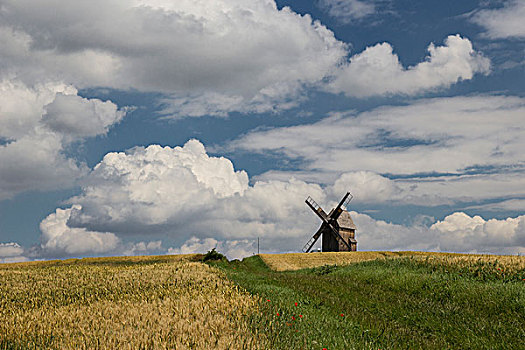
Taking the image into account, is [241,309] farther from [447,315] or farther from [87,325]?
[447,315]

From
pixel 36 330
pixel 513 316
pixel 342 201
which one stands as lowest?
pixel 513 316

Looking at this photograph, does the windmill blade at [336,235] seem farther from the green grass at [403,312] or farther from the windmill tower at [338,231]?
the green grass at [403,312]

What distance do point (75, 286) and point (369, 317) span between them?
1399 cm

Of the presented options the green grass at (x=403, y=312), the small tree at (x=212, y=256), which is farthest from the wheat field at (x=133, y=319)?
→ the small tree at (x=212, y=256)

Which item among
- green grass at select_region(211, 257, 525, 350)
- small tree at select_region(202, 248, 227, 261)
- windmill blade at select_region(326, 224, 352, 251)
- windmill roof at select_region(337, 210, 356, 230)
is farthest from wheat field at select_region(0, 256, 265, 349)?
windmill roof at select_region(337, 210, 356, 230)

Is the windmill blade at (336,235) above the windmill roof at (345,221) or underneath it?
underneath

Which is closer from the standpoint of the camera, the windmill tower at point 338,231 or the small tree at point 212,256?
the small tree at point 212,256

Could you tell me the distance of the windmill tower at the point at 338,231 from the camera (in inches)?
2534

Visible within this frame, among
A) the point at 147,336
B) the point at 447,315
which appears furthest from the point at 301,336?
the point at 447,315

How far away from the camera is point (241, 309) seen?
13.3 m

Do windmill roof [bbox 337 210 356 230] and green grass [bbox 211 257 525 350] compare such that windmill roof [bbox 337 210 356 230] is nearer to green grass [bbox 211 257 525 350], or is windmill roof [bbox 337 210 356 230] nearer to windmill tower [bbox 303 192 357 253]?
windmill tower [bbox 303 192 357 253]

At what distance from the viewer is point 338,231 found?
6450 centimetres

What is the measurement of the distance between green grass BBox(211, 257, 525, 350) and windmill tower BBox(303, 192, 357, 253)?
3818 cm

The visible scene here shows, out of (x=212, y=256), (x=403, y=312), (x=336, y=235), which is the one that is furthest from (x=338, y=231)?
(x=403, y=312)
